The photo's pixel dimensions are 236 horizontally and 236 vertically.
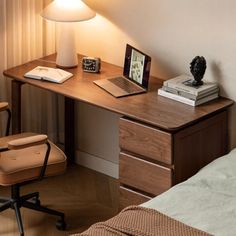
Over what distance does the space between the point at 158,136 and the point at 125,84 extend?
56 centimetres

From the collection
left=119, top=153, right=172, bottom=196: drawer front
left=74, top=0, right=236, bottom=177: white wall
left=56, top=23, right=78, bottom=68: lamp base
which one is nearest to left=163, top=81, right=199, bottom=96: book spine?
left=74, top=0, right=236, bottom=177: white wall

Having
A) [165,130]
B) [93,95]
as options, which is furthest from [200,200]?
[93,95]

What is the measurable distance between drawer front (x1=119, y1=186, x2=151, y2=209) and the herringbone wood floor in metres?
0.28

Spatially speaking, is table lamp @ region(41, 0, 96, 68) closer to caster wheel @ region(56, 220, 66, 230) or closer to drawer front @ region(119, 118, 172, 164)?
drawer front @ region(119, 118, 172, 164)

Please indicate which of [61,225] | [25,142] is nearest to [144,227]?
[25,142]

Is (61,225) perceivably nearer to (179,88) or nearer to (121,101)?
(121,101)

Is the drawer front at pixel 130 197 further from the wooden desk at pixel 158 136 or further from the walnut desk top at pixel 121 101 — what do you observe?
the walnut desk top at pixel 121 101

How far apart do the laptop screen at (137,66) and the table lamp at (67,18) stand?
13.4 inches

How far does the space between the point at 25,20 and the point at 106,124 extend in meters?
0.82

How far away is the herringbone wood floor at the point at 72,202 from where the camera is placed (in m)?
3.47

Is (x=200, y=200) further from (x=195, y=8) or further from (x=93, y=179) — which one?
(x=93, y=179)

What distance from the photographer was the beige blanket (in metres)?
2.30

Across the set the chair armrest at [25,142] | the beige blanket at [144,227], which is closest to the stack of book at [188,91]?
the chair armrest at [25,142]

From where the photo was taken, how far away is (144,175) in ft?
10.5
